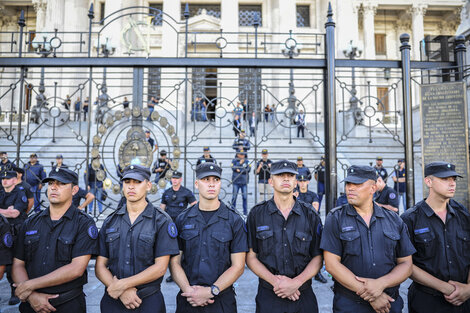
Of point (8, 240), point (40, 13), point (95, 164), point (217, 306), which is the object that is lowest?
point (217, 306)

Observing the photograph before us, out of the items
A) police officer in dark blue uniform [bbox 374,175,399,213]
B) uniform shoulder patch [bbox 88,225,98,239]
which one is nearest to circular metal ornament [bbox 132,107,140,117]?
uniform shoulder patch [bbox 88,225,98,239]

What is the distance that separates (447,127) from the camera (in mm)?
5238

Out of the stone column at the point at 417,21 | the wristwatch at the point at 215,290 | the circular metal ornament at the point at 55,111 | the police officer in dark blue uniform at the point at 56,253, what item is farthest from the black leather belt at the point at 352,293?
the stone column at the point at 417,21

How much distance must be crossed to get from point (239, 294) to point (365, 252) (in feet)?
7.63

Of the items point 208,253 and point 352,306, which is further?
point 208,253

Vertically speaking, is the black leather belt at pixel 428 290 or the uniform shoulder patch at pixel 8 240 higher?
the uniform shoulder patch at pixel 8 240

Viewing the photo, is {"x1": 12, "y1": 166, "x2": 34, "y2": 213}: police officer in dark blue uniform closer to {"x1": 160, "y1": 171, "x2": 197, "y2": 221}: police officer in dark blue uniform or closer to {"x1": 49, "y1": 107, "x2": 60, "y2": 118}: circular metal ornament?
{"x1": 49, "y1": 107, "x2": 60, "y2": 118}: circular metal ornament

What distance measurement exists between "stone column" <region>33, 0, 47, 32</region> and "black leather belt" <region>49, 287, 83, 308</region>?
26559mm

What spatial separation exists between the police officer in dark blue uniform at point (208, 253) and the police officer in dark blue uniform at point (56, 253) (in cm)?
85

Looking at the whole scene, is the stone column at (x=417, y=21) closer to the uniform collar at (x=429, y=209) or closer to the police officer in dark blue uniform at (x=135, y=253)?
the uniform collar at (x=429, y=209)

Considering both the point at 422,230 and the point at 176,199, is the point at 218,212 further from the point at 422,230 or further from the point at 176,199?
the point at 176,199

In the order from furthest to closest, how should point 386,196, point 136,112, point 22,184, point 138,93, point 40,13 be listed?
point 40,13, point 138,93, point 136,112, point 386,196, point 22,184

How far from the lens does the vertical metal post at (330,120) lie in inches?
201

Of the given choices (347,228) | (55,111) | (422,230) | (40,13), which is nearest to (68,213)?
(347,228)
